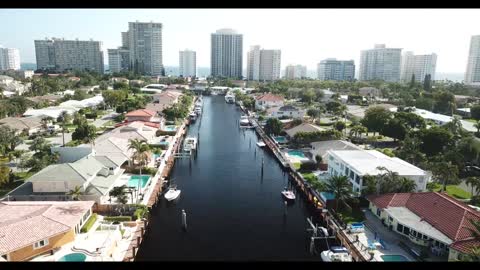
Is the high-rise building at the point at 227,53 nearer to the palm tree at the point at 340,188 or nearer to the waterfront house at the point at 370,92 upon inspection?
the waterfront house at the point at 370,92

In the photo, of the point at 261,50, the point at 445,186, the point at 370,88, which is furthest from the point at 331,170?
the point at 261,50

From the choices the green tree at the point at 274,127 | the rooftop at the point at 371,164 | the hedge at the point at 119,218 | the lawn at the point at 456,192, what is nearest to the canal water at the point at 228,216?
the hedge at the point at 119,218

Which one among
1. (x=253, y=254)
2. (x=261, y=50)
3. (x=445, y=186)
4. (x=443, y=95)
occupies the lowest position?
(x=253, y=254)

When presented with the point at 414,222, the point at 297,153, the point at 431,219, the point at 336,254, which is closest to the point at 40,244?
the point at 336,254

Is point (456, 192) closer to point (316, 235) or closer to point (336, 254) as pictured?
point (316, 235)
